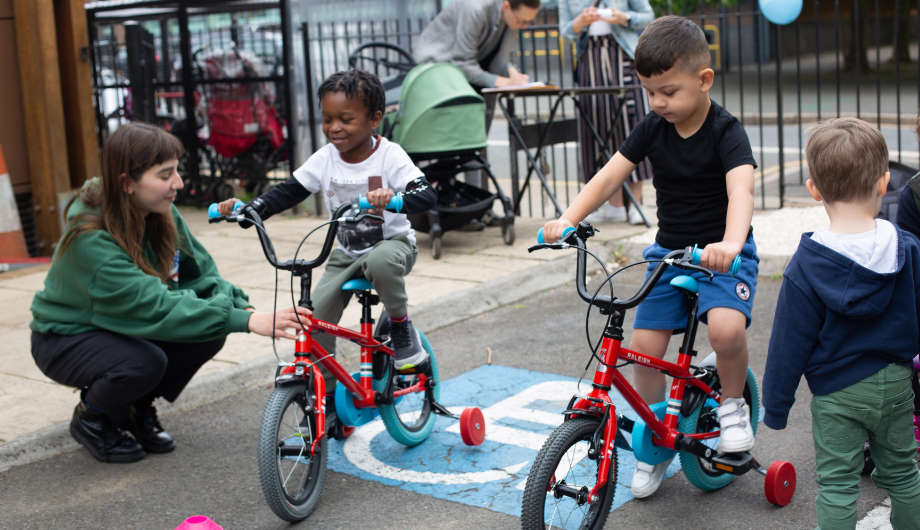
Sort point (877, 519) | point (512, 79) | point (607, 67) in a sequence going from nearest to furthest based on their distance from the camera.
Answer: point (877, 519) → point (512, 79) → point (607, 67)

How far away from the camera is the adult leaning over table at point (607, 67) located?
25.1 feet

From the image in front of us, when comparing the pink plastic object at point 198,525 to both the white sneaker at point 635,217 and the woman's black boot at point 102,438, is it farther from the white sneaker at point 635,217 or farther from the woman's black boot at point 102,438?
the white sneaker at point 635,217

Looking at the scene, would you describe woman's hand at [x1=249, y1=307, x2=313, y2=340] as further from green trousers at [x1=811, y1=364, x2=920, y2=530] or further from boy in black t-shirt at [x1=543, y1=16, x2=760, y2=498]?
green trousers at [x1=811, y1=364, x2=920, y2=530]

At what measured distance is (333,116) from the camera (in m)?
3.58

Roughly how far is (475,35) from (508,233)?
1.69 metres

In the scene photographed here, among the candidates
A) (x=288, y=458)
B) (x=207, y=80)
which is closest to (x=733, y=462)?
(x=288, y=458)

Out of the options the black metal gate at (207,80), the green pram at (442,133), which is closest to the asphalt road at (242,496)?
the green pram at (442,133)

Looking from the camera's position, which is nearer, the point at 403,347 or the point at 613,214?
the point at 403,347

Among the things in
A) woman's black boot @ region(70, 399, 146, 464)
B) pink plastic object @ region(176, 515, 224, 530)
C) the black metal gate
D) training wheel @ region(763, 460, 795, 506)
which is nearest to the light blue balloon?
training wheel @ region(763, 460, 795, 506)

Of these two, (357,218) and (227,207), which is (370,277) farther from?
(227,207)

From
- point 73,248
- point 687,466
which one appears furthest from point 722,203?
point 73,248

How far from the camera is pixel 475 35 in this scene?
761 centimetres

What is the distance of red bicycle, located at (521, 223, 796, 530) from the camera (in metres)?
2.71

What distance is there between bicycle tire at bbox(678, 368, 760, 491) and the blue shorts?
0.33 m
